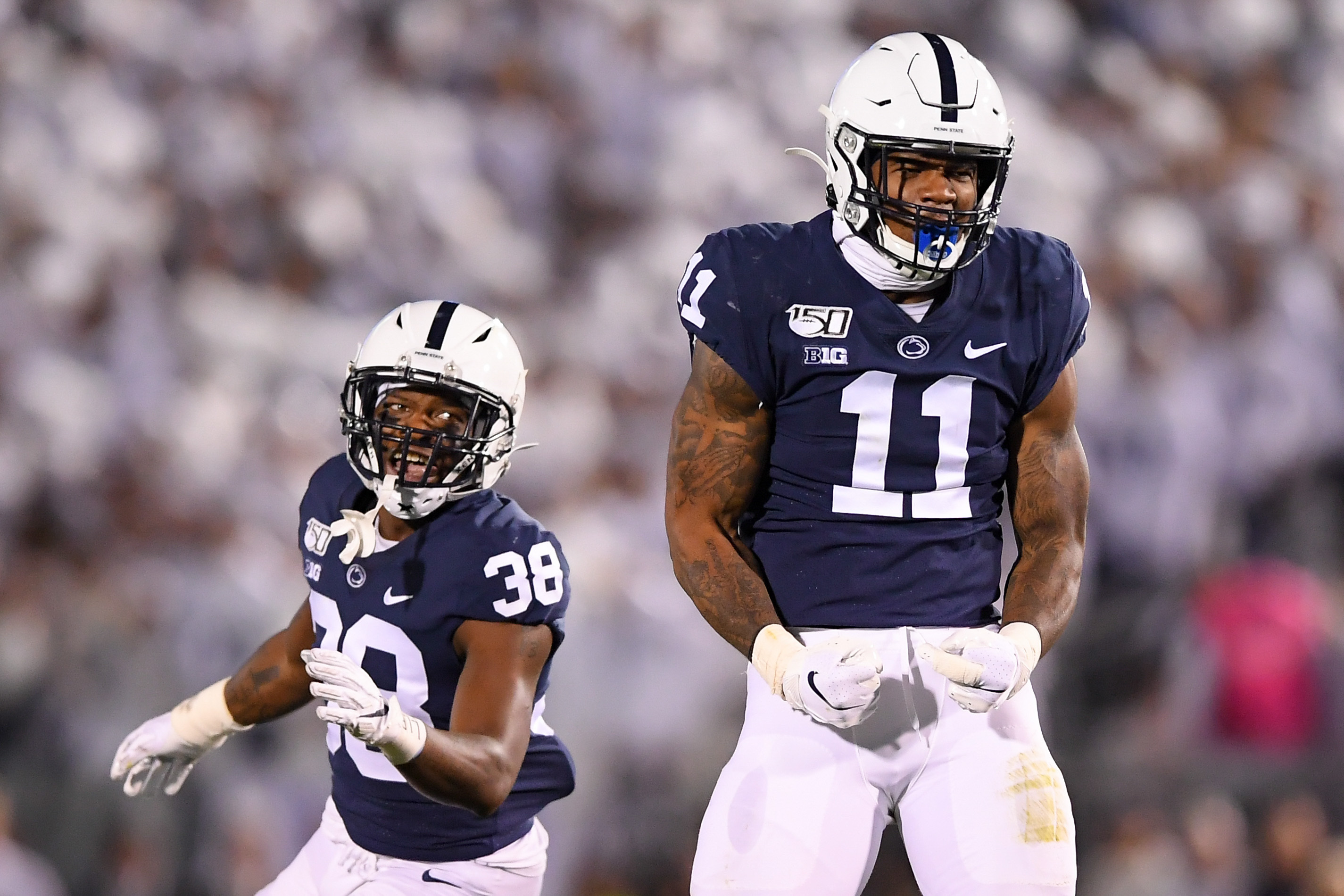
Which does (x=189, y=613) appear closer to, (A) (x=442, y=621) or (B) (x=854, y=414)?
(A) (x=442, y=621)

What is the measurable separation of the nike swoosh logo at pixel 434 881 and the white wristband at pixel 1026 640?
900 mm

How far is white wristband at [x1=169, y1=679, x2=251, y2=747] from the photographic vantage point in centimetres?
254

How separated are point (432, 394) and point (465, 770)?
0.61 m

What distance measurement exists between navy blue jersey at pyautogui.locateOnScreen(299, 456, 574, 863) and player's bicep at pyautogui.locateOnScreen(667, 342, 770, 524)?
0.33 metres

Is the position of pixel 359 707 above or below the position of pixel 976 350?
below

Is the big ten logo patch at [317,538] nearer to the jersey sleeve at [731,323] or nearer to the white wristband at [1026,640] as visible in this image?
the jersey sleeve at [731,323]

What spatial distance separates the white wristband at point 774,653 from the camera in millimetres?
1884

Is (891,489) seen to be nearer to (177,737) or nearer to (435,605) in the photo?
(435,605)

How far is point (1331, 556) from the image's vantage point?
14.9 ft

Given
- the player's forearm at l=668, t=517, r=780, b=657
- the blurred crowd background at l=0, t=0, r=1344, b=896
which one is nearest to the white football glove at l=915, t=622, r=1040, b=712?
the player's forearm at l=668, t=517, r=780, b=657

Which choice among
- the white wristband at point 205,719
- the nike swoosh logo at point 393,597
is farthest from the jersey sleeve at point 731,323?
the white wristband at point 205,719

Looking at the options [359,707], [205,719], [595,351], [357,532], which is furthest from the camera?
[595,351]

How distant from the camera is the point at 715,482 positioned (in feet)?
6.75

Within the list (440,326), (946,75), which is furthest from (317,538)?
(946,75)
